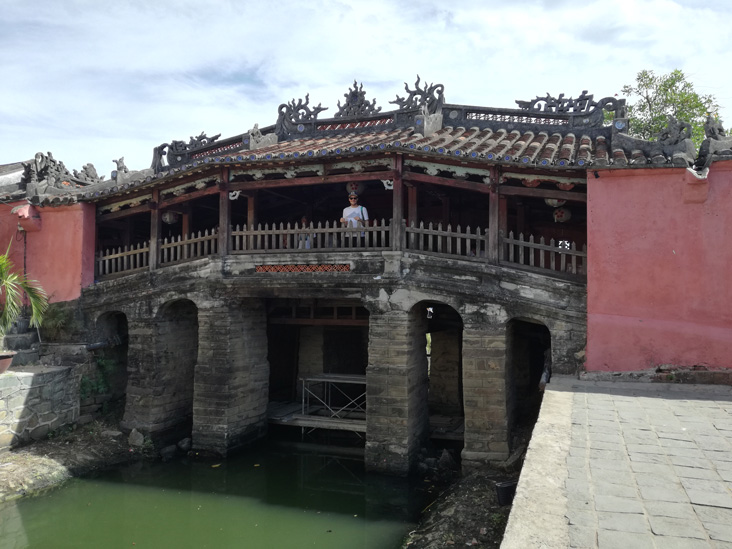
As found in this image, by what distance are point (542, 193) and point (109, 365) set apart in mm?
10707

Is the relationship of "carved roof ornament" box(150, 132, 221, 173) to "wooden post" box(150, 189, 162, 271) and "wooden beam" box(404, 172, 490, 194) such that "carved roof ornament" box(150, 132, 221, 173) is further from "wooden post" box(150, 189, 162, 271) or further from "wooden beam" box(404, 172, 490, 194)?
"wooden beam" box(404, 172, 490, 194)

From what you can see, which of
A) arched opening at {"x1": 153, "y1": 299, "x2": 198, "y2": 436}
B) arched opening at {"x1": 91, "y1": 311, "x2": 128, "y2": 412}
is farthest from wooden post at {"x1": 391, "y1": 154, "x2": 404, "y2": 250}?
arched opening at {"x1": 91, "y1": 311, "x2": 128, "y2": 412}

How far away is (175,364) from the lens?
12.0m

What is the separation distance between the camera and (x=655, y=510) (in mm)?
3434

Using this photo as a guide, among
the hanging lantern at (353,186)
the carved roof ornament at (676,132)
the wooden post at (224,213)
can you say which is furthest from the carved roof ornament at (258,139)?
the carved roof ornament at (676,132)

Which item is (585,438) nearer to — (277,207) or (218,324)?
(218,324)

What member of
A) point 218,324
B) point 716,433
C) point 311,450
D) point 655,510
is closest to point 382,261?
point 218,324

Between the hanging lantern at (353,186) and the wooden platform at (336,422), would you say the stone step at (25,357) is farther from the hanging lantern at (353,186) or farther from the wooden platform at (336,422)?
the hanging lantern at (353,186)

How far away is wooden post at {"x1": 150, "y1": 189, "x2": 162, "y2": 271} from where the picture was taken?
11703 millimetres

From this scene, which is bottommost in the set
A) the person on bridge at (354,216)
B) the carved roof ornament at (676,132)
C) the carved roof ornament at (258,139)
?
the person on bridge at (354,216)

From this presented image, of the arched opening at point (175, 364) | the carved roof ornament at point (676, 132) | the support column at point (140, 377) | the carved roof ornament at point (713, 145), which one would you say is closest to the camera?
the carved roof ornament at point (713, 145)

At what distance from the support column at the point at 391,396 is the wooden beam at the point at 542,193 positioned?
2820 mm

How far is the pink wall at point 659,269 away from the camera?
7621 mm

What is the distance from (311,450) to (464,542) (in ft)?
19.1
